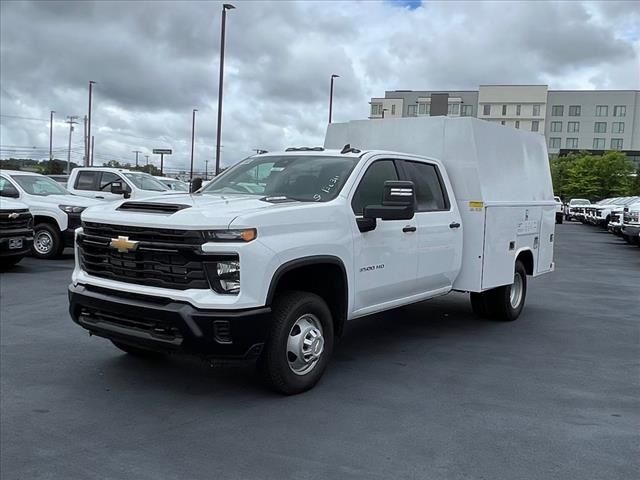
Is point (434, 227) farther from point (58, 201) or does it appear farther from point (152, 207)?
point (58, 201)

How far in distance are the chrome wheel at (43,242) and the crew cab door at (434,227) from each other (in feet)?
30.4

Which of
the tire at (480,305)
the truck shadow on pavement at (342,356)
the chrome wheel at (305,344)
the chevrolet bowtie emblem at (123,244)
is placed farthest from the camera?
the tire at (480,305)

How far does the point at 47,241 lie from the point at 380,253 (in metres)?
9.72

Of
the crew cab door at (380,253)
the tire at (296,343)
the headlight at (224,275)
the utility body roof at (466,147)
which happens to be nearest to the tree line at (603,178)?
the utility body roof at (466,147)

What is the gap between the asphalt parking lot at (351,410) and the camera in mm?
3766

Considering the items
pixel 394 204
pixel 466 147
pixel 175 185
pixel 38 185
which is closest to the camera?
pixel 394 204

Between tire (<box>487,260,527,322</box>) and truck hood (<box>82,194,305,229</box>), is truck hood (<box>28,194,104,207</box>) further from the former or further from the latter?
tire (<box>487,260,527,322</box>)

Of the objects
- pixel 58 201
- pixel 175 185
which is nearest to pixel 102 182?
pixel 58 201

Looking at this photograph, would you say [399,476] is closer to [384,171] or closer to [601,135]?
[384,171]

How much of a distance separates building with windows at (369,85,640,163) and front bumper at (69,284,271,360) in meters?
94.6

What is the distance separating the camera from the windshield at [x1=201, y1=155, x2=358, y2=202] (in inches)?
214

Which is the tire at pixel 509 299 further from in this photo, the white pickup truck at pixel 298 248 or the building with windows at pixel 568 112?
the building with windows at pixel 568 112

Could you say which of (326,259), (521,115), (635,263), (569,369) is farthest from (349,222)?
(521,115)

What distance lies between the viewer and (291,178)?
567 cm
